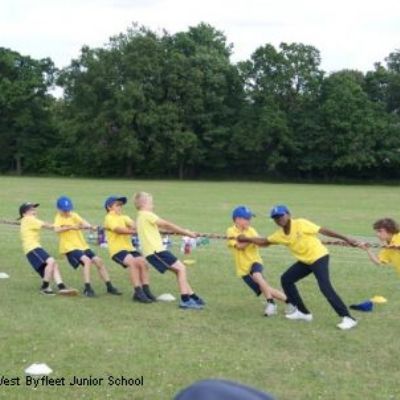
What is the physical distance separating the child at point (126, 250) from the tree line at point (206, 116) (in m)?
57.8

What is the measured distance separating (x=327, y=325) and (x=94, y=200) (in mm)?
26068

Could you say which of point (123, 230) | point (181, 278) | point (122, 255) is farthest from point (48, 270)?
point (181, 278)

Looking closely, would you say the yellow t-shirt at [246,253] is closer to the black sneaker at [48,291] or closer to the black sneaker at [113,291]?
the black sneaker at [113,291]

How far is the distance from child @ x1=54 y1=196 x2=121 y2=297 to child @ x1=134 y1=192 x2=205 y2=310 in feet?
4.06

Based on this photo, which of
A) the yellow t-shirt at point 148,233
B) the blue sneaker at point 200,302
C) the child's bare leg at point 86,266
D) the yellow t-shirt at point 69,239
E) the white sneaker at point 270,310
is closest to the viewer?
the white sneaker at point 270,310

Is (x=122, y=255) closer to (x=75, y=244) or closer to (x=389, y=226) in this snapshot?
(x=75, y=244)

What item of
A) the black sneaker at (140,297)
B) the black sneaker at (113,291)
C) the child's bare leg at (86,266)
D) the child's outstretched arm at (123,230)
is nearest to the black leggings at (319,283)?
the black sneaker at (140,297)

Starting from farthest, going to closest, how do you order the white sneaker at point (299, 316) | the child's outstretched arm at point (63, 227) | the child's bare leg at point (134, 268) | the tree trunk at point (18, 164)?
1. the tree trunk at point (18, 164)
2. the child's outstretched arm at point (63, 227)
3. the child's bare leg at point (134, 268)
4. the white sneaker at point (299, 316)

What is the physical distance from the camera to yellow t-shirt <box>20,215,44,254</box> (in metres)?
12.4

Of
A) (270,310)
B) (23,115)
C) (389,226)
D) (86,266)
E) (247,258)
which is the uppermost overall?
(23,115)

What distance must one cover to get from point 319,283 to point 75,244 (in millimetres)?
4661

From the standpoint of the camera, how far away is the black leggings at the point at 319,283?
9836 mm

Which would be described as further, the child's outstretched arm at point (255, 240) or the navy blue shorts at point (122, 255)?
the navy blue shorts at point (122, 255)

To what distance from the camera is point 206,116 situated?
72.7m
